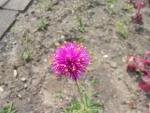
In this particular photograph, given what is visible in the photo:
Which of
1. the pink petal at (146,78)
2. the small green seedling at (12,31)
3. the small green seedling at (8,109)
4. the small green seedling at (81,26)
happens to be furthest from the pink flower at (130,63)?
the small green seedling at (12,31)

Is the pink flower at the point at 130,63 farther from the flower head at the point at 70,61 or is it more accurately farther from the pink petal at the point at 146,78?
the flower head at the point at 70,61

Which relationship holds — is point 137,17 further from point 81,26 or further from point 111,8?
point 81,26

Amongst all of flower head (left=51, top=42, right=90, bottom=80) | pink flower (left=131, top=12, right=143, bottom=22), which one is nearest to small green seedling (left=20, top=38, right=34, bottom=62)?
flower head (left=51, top=42, right=90, bottom=80)

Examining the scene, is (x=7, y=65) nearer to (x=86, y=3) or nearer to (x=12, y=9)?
(x=12, y=9)

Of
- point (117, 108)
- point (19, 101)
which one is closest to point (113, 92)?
point (117, 108)

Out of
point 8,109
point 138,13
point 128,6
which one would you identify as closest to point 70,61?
point 8,109

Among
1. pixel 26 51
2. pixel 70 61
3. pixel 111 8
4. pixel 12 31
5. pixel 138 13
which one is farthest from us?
pixel 111 8

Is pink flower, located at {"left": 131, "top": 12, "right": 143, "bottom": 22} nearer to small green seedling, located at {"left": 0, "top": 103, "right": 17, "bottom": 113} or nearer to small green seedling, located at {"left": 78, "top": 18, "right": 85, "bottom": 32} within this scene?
small green seedling, located at {"left": 78, "top": 18, "right": 85, "bottom": 32}
